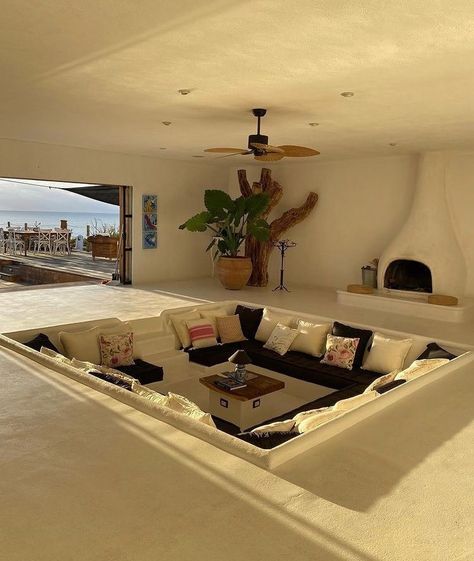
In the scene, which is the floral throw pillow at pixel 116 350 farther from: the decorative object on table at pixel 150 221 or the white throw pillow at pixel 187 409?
the decorative object on table at pixel 150 221

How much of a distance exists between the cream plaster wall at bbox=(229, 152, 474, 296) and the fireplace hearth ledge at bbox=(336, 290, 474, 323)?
44.9 inches

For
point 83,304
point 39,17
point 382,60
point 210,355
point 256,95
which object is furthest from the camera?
point 83,304

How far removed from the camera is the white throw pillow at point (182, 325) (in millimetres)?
6422

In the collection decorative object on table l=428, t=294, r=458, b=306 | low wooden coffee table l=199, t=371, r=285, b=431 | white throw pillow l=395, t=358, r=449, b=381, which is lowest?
low wooden coffee table l=199, t=371, r=285, b=431

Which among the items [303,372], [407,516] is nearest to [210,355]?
[303,372]

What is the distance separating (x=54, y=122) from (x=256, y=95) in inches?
119

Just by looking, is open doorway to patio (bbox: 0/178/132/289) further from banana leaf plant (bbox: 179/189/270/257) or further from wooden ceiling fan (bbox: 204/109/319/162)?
wooden ceiling fan (bbox: 204/109/319/162)

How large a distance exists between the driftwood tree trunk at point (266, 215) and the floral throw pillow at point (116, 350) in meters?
5.20

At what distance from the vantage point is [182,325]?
21.3ft

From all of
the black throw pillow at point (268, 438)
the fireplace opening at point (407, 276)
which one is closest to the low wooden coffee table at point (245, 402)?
the black throw pillow at point (268, 438)

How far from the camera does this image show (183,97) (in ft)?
16.4

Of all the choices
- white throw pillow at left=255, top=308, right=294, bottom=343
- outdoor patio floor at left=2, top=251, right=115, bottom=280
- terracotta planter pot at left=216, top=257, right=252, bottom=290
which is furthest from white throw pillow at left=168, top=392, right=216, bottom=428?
outdoor patio floor at left=2, top=251, right=115, bottom=280

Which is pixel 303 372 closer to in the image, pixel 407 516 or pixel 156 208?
pixel 407 516

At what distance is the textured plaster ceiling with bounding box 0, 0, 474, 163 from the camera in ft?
9.57
